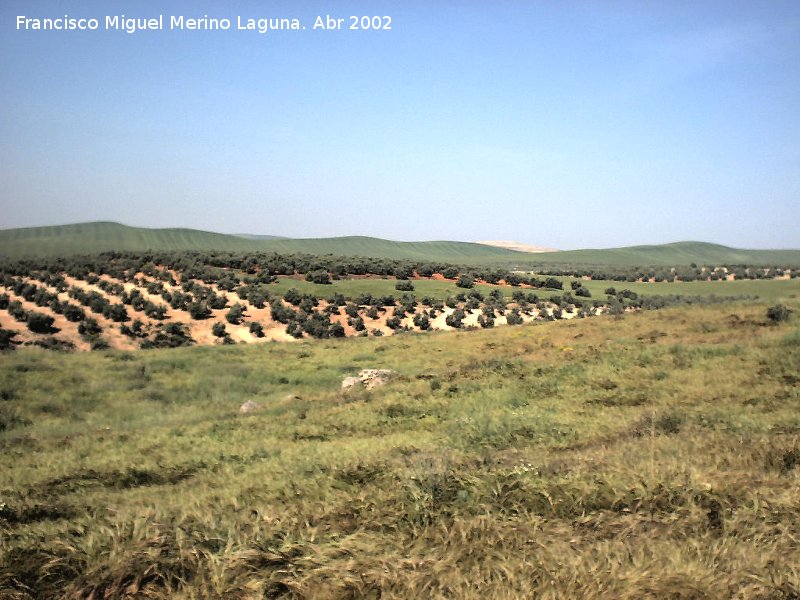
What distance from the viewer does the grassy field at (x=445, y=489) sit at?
12.1ft

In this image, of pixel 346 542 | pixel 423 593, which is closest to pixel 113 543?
pixel 346 542

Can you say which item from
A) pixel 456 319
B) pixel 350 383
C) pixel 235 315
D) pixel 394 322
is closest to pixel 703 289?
pixel 456 319

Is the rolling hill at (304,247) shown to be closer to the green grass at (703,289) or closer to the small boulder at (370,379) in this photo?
the green grass at (703,289)

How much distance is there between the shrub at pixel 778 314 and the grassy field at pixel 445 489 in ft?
27.8

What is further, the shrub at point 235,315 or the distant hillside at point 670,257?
the distant hillside at point 670,257

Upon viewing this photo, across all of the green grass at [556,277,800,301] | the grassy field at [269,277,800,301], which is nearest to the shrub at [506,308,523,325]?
the grassy field at [269,277,800,301]

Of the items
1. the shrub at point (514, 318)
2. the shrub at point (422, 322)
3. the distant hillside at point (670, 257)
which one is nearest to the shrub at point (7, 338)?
the shrub at point (422, 322)

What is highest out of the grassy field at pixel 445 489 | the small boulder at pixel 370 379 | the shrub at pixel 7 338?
the grassy field at pixel 445 489

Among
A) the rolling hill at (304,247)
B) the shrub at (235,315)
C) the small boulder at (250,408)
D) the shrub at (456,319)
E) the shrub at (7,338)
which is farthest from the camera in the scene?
the rolling hill at (304,247)

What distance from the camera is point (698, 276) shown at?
9338 cm

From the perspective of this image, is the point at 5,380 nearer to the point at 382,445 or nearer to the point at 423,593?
the point at 382,445

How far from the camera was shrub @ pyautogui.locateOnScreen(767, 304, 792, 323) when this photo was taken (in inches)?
885

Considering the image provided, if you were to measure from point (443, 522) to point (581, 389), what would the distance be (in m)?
9.54

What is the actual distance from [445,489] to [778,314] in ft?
78.6
